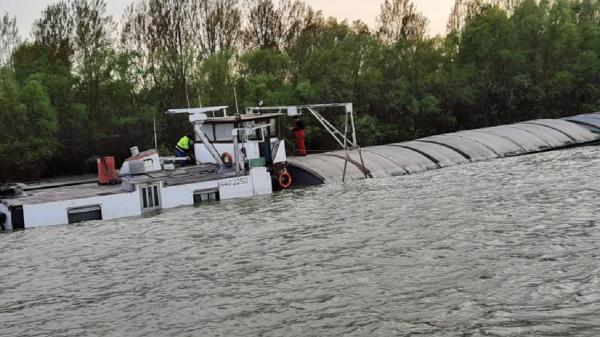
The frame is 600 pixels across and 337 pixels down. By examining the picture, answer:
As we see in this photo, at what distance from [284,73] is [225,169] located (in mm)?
31444

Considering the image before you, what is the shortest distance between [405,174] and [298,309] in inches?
838

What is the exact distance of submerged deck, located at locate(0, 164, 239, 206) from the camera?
2733cm

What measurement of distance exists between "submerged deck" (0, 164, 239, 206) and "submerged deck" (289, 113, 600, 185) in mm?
4627

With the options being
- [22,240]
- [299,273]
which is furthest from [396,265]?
[22,240]

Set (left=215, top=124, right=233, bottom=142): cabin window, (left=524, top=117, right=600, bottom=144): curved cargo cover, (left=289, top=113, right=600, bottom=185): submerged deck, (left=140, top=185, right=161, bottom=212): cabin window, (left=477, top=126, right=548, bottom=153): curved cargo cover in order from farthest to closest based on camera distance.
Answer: (left=524, top=117, right=600, bottom=144): curved cargo cover, (left=477, top=126, right=548, bottom=153): curved cargo cover, (left=289, top=113, right=600, bottom=185): submerged deck, (left=215, top=124, right=233, bottom=142): cabin window, (left=140, top=185, right=161, bottom=212): cabin window

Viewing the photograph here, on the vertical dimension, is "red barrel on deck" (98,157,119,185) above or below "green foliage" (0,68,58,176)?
below

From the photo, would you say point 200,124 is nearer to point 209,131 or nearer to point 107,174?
point 209,131

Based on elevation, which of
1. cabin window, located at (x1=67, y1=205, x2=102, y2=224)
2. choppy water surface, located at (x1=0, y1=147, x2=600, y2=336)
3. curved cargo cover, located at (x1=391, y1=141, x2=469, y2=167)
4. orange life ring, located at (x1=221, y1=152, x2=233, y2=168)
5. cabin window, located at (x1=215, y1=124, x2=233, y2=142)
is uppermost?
cabin window, located at (x1=215, y1=124, x2=233, y2=142)

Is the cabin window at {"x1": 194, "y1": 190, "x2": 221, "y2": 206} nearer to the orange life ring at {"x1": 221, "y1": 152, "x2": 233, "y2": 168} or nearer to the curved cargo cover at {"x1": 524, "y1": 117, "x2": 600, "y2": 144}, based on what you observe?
the orange life ring at {"x1": 221, "y1": 152, "x2": 233, "y2": 168}

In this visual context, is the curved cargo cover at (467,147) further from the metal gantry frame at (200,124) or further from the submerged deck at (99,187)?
the submerged deck at (99,187)

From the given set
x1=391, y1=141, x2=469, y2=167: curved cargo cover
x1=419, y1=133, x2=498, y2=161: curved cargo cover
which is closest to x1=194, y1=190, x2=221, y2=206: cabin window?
x1=391, y1=141, x2=469, y2=167: curved cargo cover

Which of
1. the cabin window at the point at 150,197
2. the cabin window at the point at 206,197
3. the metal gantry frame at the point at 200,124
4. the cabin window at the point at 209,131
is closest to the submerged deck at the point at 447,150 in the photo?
the metal gantry frame at the point at 200,124

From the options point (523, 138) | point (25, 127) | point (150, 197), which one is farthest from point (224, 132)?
point (25, 127)

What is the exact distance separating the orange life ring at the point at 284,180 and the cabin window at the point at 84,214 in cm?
875
